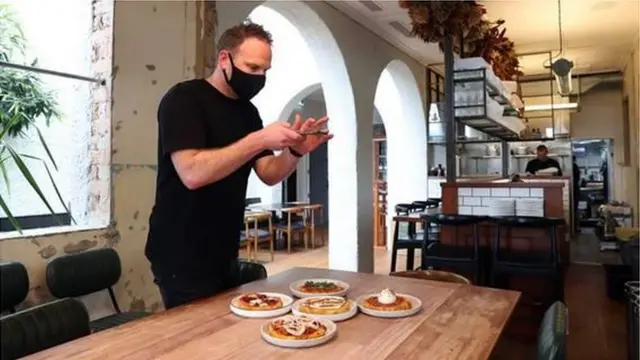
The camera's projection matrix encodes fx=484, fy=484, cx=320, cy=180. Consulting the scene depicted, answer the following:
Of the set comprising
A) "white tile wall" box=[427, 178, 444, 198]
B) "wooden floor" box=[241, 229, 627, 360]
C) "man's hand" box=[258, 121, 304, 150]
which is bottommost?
"wooden floor" box=[241, 229, 627, 360]

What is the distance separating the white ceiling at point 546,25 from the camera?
5.12 meters

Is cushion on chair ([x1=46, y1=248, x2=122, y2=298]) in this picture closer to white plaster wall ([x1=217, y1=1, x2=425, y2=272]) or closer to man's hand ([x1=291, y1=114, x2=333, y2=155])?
man's hand ([x1=291, y1=114, x2=333, y2=155])

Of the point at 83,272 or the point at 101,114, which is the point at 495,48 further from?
the point at 83,272

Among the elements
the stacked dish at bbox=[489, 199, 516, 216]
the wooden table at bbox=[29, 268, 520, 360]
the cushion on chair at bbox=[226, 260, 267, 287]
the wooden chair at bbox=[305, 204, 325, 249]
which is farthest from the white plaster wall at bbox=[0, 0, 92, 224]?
the wooden chair at bbox=[305, 204, 325, 249]

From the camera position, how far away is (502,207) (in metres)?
4.10

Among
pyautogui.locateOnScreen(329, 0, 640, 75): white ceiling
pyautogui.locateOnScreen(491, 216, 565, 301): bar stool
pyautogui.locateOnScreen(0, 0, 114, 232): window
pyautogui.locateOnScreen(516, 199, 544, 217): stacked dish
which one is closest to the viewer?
pyautogui.locateOnScreen(0, 0, 114, 232): window

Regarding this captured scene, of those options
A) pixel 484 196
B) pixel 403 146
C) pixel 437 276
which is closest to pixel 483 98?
pixel 484 196

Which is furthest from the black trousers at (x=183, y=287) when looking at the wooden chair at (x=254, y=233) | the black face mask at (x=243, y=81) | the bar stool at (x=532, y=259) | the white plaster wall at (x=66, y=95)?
the wooden chair at (x=254, y=233)

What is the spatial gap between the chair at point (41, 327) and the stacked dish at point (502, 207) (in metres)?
3.40

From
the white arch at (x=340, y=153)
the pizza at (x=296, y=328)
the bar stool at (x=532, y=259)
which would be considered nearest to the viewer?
the pizza at (x=296, y=328)

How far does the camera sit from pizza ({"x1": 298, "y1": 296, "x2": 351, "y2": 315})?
1433 mm

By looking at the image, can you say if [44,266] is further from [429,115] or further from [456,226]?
[429,115]

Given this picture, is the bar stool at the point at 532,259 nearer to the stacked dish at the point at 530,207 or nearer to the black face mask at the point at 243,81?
the stacked dish at the point at 530,207

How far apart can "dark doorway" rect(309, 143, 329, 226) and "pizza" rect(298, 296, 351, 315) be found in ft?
33.2
